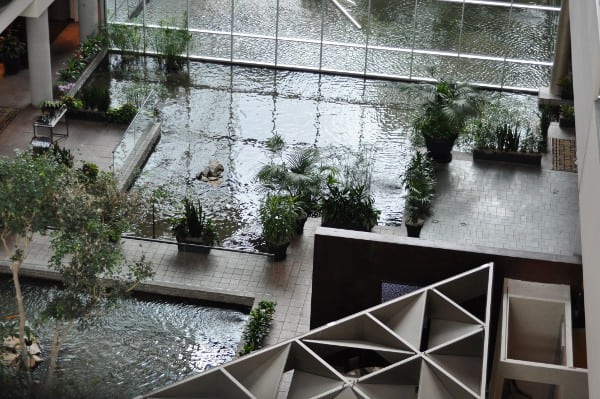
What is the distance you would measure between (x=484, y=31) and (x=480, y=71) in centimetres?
99

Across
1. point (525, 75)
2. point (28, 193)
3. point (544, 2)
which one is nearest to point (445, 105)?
point (525, 75)

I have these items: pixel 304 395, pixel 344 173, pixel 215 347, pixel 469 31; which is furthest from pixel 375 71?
pixel 304 395

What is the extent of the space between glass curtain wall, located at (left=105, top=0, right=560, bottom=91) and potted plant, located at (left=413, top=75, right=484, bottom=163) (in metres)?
4.47

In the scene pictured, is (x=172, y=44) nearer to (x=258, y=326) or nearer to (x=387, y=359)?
(x=258, y=326)

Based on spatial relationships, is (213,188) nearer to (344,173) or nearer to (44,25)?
(344,173)

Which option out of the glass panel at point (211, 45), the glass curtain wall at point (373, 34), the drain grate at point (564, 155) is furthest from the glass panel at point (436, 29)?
the glass panel at point (211, 45)

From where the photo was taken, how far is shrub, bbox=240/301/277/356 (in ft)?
49.8

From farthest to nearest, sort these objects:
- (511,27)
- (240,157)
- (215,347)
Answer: (511,27), (240,157), (215,347)

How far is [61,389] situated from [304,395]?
4.86 meters

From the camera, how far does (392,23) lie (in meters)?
25.3

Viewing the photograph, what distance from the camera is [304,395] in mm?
11070

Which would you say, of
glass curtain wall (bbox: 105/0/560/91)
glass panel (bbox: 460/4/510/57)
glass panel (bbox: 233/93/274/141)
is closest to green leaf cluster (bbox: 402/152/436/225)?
glass panel (bbox: 233/93/274/141)

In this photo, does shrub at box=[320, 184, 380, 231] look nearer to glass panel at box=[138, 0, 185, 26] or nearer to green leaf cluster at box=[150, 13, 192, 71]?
green leaf cluster at box=[150, 13, 192, 71]

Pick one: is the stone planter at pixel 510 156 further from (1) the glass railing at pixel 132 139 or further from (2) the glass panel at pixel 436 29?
(1) the glass railing at pixel 132 139
